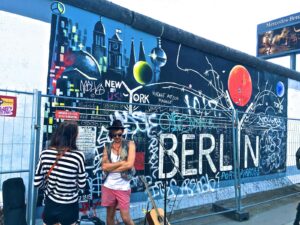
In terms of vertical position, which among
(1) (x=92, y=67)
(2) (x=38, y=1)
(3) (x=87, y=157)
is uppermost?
(2) (x=38, y=1)

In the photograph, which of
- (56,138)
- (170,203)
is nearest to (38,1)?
(56,138)

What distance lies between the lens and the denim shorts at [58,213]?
3471 mm

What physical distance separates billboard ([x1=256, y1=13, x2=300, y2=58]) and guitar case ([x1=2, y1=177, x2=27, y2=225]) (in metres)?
17.7

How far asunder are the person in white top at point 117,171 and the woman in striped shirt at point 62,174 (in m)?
0.80

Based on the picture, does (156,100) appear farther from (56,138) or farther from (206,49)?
(56,138)

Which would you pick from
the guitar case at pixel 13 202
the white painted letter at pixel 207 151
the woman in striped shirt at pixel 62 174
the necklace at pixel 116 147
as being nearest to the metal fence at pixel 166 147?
the white painted letter at pixel 207 151

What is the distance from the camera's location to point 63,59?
5.11 m

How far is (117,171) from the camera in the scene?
4250 mm

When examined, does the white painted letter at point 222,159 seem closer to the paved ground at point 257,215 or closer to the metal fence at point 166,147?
the metal fence at point 166,147

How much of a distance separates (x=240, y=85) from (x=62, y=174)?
22.2 ft

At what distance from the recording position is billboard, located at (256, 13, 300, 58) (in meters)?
18.6

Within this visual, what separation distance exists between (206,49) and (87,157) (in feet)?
13.9

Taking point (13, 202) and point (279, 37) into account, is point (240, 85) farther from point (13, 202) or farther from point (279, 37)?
point (279, 37)

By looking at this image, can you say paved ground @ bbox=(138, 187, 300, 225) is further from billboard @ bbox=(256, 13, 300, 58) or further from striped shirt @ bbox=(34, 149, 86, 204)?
billboard @ bbox=(256, 13, 300, 58)
